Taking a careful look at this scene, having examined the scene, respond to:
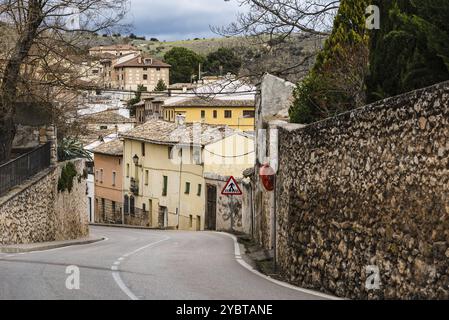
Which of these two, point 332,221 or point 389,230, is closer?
point 389,230

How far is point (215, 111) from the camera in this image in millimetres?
91500

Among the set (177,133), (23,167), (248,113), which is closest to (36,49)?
(23,167)

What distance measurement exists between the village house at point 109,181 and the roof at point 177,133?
5629 millimetres

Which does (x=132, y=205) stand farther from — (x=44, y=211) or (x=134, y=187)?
(x=44, y=211)

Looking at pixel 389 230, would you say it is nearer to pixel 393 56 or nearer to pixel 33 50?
pixel 393 56

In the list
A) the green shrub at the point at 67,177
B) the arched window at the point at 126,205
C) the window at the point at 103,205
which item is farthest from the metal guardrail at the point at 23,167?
the window at the point at 103,205

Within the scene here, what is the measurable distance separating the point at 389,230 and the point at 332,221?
7.85 feet

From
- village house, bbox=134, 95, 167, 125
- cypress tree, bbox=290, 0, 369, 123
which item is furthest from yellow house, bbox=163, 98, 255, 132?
cypress tree, bbox=290, 0, 369, 123

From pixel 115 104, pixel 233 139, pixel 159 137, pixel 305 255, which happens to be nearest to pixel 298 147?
pixel 305 255

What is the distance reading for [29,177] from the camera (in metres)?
30.9

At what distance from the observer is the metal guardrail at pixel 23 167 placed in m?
27.6

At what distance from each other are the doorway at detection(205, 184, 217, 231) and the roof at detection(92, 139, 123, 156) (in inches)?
769

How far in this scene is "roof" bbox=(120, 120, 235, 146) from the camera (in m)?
58.2

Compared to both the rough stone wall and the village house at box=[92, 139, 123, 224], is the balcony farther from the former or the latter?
the rough stone wall
